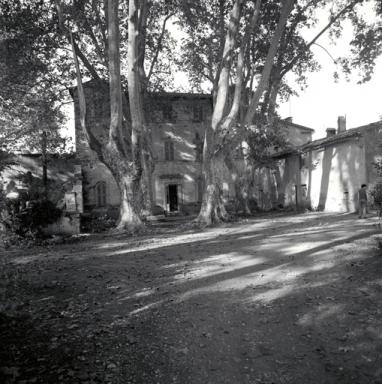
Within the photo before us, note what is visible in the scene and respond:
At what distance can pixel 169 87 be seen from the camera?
24031mm

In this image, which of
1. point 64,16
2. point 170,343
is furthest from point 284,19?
point 170,343

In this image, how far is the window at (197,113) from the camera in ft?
106

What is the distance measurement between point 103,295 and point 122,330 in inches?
67.6

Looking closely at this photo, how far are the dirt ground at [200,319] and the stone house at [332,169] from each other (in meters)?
12.2

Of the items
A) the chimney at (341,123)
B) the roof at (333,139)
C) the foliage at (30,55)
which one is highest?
the foliage at (30,55)

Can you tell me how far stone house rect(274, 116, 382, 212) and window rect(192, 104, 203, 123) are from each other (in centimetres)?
762

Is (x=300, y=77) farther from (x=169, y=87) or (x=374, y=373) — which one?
(x=374, y=373)

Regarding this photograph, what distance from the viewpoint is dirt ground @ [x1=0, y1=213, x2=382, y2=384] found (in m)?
3.62

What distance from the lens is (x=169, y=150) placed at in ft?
104

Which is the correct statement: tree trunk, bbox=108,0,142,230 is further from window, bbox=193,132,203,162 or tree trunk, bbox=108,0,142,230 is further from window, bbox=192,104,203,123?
window, bbox=192,104,203,123

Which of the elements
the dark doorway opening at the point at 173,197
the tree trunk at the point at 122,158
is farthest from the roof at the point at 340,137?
the tree trunk at the point at 122,158

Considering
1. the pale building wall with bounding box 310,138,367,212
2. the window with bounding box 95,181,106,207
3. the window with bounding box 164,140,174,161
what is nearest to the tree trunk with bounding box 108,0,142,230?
the pale building wall with bounding box 310,138,367,212

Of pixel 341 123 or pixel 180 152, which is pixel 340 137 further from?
pixel 180 152

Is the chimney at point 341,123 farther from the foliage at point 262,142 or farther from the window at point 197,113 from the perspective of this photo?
the window at point 197,113
